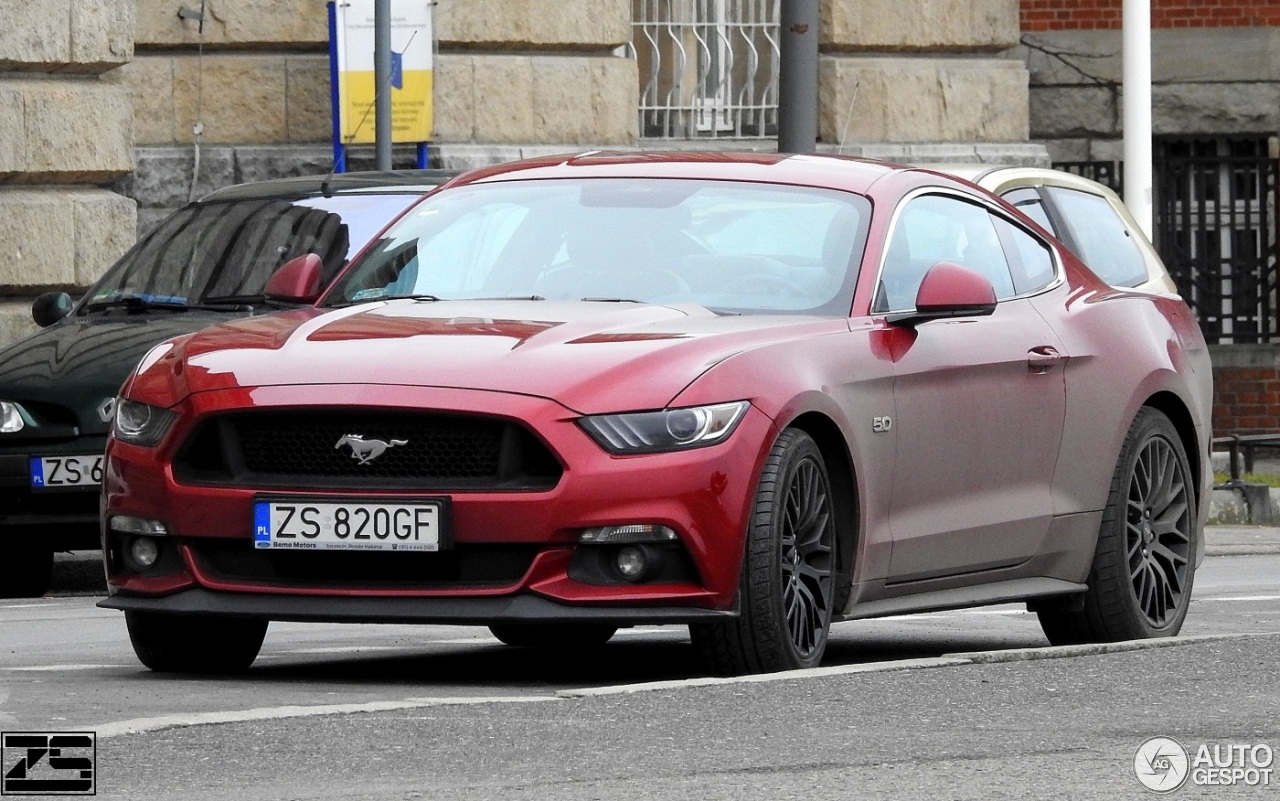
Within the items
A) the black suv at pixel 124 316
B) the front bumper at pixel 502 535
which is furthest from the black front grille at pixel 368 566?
the black suv at pixel 124 316

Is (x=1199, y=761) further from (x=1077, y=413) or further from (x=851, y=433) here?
(x=1077, y=413)

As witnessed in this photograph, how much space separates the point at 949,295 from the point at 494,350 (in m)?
→ 1.41

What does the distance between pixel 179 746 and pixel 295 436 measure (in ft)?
4.84

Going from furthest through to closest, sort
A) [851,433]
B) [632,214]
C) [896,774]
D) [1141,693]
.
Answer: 1. [632,214]
2. [851,433]
3. [1141,693]
4. [896,774]

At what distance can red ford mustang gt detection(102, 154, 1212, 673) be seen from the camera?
7.05 meters

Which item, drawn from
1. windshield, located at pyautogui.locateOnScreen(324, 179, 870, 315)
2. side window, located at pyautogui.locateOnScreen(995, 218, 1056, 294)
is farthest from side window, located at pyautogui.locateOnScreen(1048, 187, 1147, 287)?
windshield, located at pyautogui.locateOnScreen(324, 179, 870, 315)

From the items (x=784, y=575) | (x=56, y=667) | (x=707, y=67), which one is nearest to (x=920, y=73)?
(x=707, y=67)

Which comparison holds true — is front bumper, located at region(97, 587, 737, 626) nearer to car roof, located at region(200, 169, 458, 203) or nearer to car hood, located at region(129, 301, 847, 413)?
car hood, located at region(129, 301, 847, 413)

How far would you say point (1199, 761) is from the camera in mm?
5781

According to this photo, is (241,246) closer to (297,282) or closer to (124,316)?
(124,316)

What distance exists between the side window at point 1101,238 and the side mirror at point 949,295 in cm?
211

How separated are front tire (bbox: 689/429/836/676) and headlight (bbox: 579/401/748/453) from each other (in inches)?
7.6

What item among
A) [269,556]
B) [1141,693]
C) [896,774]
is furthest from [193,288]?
[896,774]

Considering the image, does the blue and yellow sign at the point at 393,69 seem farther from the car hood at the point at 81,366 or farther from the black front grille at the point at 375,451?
the black front grille at the point at 375,451
